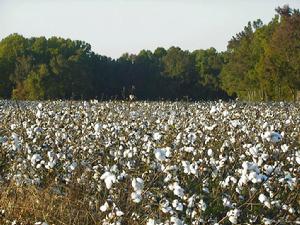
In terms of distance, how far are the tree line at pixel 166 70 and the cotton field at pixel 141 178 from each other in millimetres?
37990

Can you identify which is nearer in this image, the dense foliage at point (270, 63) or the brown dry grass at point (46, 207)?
the brown dry grass at point (46, 207)

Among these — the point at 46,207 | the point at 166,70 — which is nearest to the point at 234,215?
the point at 46,207

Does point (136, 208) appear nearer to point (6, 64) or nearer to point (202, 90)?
point (6, 64)

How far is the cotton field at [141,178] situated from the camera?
559 centimetres

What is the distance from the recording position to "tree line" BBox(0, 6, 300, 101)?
50.9m

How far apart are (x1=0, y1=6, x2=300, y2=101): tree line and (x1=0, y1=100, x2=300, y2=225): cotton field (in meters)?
38.0

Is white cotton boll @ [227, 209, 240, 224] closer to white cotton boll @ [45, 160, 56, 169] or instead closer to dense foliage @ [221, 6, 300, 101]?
white cotton boll @ [45, 160, 56, 169]

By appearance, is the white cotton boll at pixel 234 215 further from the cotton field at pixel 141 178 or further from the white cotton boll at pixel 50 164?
the white cotton boll at pixel 50 164

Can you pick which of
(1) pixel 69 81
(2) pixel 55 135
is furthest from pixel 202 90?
(2) pixel 55 135

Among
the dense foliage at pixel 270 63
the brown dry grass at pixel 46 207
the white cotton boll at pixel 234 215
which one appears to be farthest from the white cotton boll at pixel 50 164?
the dense foliage at pixel 270 63

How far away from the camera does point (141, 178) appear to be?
255 inches

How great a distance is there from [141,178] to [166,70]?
91240 mm

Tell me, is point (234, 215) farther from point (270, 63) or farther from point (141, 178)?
point (270, 63)

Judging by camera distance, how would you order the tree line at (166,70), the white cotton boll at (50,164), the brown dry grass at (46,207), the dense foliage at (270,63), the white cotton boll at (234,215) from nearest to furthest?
the white cotton boll at (234,215), the brown dry grass at (46,207), the white cotton boll at (50,164), the dense foliage at (270,63), the tree line at (166,70)
